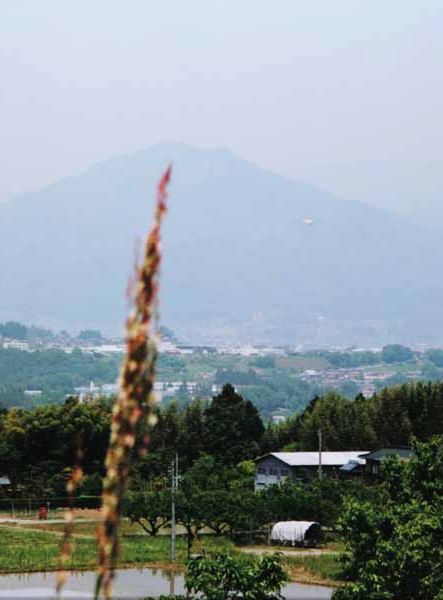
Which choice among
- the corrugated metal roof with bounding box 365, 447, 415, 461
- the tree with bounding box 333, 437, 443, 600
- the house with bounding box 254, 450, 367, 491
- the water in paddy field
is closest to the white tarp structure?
the water in paddy field

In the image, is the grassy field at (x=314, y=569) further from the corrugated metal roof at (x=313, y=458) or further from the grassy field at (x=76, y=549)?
the corrugated metal roof at (x=313, y=458)

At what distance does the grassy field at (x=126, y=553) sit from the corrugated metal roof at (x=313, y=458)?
995cm

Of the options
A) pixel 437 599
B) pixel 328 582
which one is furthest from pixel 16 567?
pixel 437 599

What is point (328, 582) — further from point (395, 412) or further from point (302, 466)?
point (395, 412)

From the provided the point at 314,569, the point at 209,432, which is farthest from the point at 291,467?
the point at 314,569

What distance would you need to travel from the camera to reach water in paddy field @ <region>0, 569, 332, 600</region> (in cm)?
2272

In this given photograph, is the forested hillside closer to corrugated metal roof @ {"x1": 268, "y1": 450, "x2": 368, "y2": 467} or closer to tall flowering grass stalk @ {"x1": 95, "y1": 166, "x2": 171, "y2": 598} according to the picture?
corrugated metal roof @ {"x1": 268, "y1": 450, "x2": 368, "y2": 467}

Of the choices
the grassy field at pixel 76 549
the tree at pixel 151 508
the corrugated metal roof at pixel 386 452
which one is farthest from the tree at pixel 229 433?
the grassy field at pixel 76 549

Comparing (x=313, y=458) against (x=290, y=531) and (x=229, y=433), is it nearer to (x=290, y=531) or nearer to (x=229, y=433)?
(x=229, y=433)

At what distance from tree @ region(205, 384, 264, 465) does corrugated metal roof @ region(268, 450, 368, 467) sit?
491 centimetres

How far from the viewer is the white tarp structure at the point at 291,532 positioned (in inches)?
1247

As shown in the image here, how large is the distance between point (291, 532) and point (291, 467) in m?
11.0

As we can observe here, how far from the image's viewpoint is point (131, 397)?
6.59 ft

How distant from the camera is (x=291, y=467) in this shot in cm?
4284
